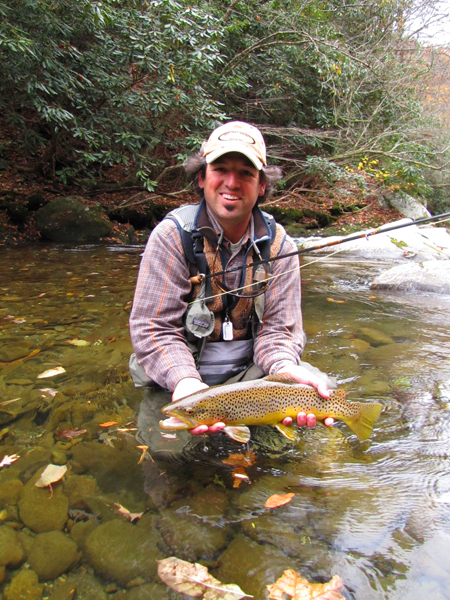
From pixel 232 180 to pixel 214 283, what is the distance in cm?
67

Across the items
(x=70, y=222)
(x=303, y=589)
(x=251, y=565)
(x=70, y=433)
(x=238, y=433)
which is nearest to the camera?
(x=303, y=589)

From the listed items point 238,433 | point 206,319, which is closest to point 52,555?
point 238,433

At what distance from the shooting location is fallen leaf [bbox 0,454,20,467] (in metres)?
2.72

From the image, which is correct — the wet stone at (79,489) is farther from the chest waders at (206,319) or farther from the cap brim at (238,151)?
the cap brim at (238,151)

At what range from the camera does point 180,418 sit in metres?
2.21

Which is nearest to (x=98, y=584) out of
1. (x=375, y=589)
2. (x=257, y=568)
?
(x=257, y=568)

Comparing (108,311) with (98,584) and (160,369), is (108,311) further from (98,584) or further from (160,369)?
(98,584)

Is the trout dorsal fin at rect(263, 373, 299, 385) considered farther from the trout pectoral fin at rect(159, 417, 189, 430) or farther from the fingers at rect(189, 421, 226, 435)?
the trout pectoral fin at rect(159, 417, 189, 430)

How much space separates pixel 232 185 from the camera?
267cm

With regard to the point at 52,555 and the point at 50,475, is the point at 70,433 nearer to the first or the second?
the point at 50,475

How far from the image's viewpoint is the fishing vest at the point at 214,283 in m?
2.80

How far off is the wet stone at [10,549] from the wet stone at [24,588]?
73 mm

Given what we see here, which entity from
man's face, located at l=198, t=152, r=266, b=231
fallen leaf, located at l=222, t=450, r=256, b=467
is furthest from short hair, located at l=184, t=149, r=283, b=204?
fallen leaf, located at l=222, t=450, r=256, b=467

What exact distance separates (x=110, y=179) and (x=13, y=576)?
46.3ft
